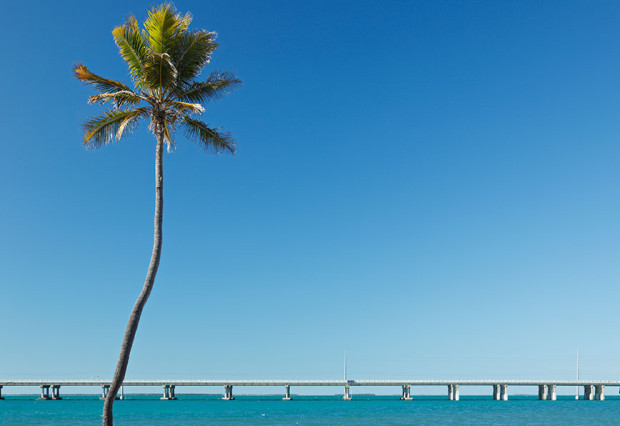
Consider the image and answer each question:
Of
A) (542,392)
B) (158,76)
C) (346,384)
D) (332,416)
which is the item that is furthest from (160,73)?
(542,392)

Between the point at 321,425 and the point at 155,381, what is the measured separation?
4039 inches

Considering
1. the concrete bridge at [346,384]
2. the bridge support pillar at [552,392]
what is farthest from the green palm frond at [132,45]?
the bridge support pillar at [552,392]

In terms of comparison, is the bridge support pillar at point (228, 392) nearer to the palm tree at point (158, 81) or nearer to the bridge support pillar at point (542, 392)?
the bridge support pillar at point (542, 392)

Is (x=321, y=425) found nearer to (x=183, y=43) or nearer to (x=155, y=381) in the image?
(x=183, y=43)

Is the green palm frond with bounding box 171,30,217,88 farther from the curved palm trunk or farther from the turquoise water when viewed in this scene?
the turquoise water

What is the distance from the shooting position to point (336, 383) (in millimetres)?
159875

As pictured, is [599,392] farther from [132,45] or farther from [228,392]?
[132,45]

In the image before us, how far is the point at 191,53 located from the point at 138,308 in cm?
744

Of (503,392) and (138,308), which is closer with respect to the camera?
(138,308)

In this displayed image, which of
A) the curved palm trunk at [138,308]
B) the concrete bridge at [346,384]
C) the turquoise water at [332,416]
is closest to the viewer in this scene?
the curved palm trunk at [138,308]

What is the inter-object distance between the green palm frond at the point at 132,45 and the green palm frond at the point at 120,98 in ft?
2.11

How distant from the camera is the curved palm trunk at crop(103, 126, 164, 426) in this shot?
1523 cm

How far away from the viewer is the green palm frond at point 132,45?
16953mm

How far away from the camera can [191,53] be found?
689 inches
